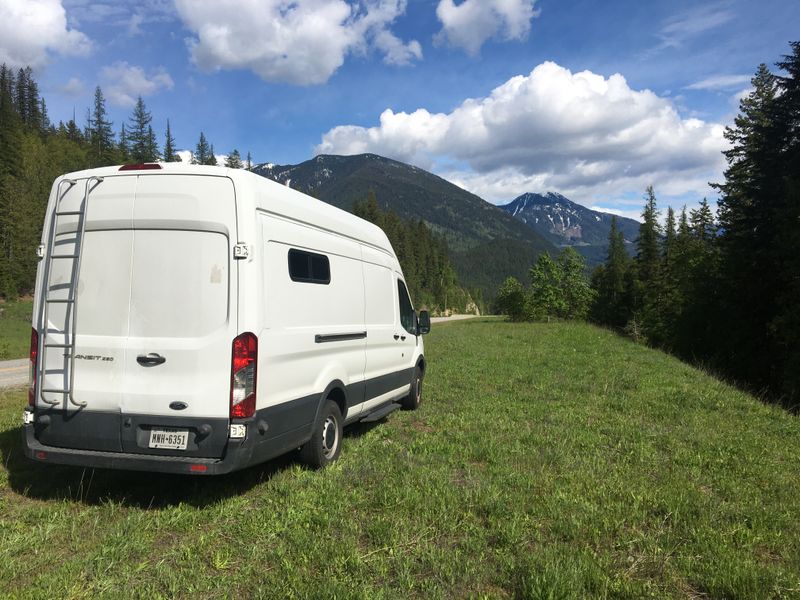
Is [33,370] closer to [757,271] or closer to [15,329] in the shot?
[757,271]

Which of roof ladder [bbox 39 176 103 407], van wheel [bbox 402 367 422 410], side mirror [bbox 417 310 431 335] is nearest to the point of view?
roof ladder [bbox 39 176 103 407]

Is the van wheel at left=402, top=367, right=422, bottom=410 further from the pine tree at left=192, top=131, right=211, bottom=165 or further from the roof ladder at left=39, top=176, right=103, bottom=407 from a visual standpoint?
the pine tree at left=192, top=131, right=211, bottom=165

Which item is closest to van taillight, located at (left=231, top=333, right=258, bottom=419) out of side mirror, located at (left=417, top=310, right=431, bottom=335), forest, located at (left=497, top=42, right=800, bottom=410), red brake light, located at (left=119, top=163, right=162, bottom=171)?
red brake light, located at (left=119, top=163, right=162, bottom=171)

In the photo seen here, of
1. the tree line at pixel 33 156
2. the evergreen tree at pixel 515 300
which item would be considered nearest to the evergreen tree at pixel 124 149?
the tree line at pixel 33 156

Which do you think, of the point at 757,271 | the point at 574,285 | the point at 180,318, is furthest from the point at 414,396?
the point at 574,285

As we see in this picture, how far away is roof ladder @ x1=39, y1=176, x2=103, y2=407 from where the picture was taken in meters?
4.45

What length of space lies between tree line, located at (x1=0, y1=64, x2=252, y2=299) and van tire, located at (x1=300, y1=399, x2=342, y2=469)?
1874 centimetres

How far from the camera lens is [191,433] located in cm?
426

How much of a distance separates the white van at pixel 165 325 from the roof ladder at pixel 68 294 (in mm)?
13

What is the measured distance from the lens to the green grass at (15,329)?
21917mm

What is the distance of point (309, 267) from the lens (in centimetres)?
540

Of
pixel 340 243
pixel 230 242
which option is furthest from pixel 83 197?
pixel 340 243

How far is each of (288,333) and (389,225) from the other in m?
82.9

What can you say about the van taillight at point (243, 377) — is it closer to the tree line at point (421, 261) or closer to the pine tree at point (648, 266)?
the pine tree at point (648, 266)
